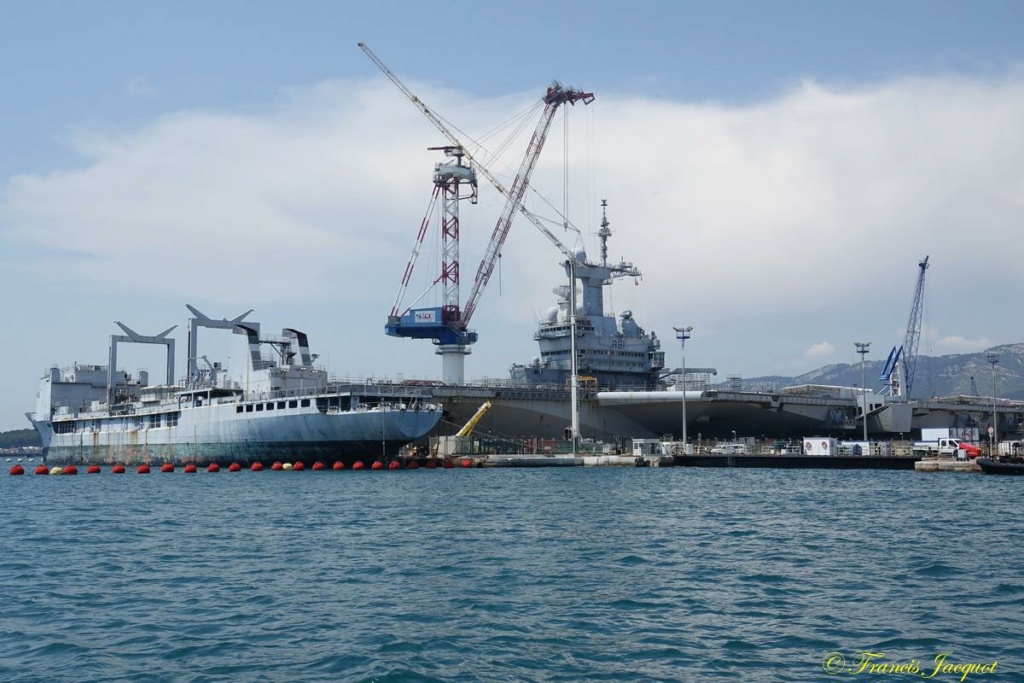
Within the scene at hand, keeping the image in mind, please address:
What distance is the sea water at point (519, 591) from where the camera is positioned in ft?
48.0

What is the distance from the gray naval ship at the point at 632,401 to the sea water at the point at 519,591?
3681cm

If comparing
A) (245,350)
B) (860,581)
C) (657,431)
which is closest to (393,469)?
(245,350)

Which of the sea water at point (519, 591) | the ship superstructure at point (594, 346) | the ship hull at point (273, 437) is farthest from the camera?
the ship superstructure at point (594, 346)

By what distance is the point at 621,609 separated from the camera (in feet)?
59.3

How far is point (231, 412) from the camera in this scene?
69.8m

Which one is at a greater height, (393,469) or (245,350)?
(245,350)

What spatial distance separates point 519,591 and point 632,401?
55.9 m

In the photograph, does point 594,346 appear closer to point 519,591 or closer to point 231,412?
point 231,412

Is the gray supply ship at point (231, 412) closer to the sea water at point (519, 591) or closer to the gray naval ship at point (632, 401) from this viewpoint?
the gray naval ship at point (632, 401)

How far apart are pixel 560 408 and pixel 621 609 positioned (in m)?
59.4

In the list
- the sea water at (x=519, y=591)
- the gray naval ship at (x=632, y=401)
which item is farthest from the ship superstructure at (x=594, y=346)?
the sea water at (x=519, y=591)

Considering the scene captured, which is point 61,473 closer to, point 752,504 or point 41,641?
point 752,504

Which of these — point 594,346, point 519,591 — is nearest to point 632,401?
point 594,346

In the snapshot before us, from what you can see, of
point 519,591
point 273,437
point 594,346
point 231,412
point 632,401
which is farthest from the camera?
point 594,346
